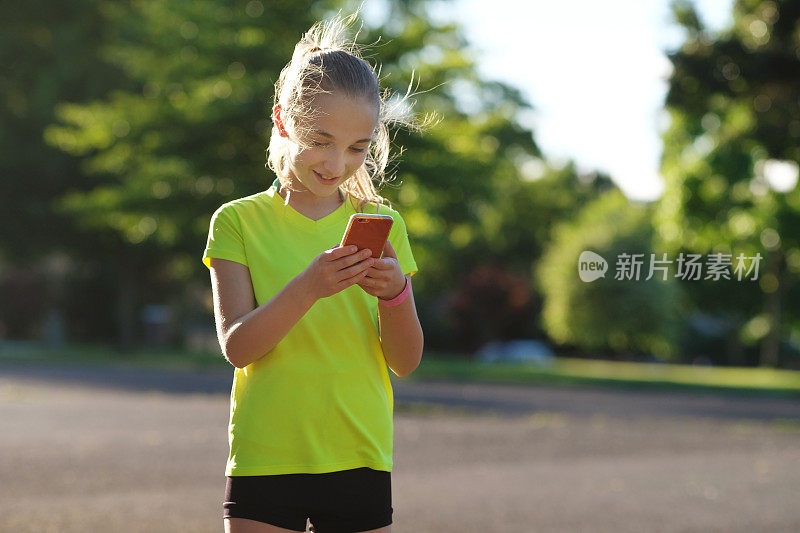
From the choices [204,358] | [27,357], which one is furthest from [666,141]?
[27,357]

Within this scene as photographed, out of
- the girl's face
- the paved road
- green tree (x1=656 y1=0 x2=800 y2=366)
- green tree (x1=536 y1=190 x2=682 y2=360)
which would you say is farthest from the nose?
green tree (x1=536 y1=190 x2=682 y2=360)

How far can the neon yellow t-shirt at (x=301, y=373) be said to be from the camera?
2314 mm

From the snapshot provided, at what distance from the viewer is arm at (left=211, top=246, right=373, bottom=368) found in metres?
2.15

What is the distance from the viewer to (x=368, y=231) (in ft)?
7.03

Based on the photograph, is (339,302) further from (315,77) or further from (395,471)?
(395,471)

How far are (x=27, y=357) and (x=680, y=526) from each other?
2218cm

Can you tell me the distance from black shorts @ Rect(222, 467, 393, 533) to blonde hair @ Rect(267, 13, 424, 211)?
63cm

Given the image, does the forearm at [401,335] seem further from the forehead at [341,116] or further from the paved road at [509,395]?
the paved road at [509,395]

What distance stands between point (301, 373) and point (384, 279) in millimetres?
295

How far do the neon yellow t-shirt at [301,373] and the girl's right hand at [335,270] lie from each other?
0.16 m

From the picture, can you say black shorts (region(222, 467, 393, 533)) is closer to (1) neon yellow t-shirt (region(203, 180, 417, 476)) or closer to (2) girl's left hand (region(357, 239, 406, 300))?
(1) neon yellow t-shirt (region(203, 180, 417, 476))

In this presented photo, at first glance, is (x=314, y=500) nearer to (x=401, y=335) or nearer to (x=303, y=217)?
(x=401, y=335)

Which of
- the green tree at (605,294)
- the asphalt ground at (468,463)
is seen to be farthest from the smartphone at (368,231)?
the green tree at (605,294)

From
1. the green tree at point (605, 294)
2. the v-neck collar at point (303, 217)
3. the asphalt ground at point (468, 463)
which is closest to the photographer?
the v-neck collar at point (303, 217)
